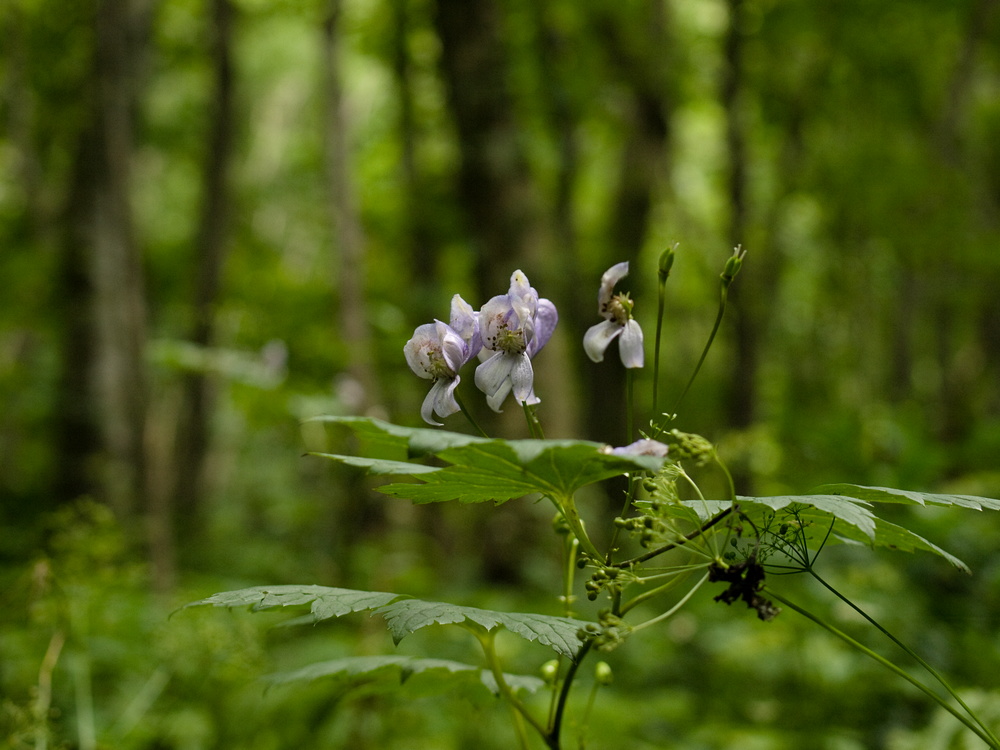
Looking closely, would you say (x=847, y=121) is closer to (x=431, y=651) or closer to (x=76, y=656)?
(x=431, y=651)

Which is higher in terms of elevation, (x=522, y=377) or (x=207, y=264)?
(x=207, y=264)

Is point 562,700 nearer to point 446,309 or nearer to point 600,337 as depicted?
point 600,337

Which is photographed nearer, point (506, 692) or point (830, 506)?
point (830, 506)

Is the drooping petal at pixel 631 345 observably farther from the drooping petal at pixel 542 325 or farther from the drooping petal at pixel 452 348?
the drooping petal at pixel 452 348

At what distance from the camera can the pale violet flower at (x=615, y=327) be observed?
130cm

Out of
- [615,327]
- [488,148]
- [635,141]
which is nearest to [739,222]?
[635,141]

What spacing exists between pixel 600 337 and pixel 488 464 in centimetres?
40

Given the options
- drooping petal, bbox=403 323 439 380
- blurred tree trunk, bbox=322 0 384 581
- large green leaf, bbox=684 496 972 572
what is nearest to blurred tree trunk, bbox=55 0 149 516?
blurred tree trunk, bbox=322 0 384 581

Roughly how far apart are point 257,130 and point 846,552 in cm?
2186

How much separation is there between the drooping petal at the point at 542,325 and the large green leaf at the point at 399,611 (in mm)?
431

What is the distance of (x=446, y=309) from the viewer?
722cm

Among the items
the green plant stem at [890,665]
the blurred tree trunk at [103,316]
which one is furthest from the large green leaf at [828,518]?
the blurred tree trunk at [103,316]

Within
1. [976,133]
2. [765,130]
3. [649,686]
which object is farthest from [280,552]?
[976,133]

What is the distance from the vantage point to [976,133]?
1257cm
